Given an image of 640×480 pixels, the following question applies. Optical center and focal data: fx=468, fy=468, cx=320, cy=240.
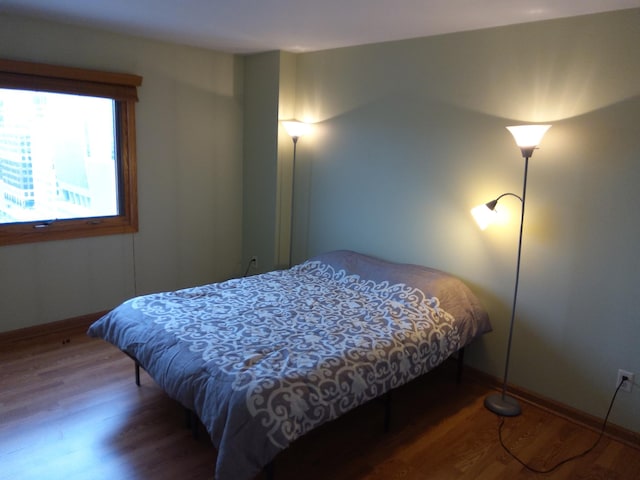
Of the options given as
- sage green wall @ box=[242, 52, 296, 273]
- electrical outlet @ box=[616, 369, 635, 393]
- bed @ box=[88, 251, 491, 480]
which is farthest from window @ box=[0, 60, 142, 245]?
electrical outlet @ box=[616, 369, 635, 393]

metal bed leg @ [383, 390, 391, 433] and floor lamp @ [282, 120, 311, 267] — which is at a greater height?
floor lamp @ [282, 120, 311, 267]

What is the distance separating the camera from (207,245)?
4320 mm

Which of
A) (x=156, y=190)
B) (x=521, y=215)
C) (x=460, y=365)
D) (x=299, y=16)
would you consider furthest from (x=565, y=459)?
(x=156, y=190)

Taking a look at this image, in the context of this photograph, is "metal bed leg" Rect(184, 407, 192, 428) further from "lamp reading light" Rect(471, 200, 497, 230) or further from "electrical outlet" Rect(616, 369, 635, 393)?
"electrical outlet" Rect(616, 369, 635, 393)

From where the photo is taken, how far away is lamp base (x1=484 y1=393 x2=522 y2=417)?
269 centimetres

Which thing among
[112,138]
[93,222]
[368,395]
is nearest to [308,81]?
[112,138]

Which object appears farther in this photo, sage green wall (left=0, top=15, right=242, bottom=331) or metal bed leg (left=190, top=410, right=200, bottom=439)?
sage green wall (left=0, top=15, right=242, bottom=331)

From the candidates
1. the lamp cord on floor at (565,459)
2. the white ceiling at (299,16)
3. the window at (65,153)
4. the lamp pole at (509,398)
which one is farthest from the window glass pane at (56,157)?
the lamp cord on floor at (565,459)

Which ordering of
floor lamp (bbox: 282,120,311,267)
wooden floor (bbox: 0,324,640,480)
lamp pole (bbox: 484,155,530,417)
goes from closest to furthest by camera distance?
wooden floor (bbox: 0,324,640,480) < lamp pole (bbox: 484,155,530,417) < floor lamp (bbox: 282,120,311,267)

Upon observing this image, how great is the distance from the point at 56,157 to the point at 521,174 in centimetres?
322

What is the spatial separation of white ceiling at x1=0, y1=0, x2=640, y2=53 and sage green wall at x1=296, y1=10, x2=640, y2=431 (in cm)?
17

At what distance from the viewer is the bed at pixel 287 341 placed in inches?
72.7

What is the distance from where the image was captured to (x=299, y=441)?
2.36 m

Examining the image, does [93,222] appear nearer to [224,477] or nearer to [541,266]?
[224,477]
